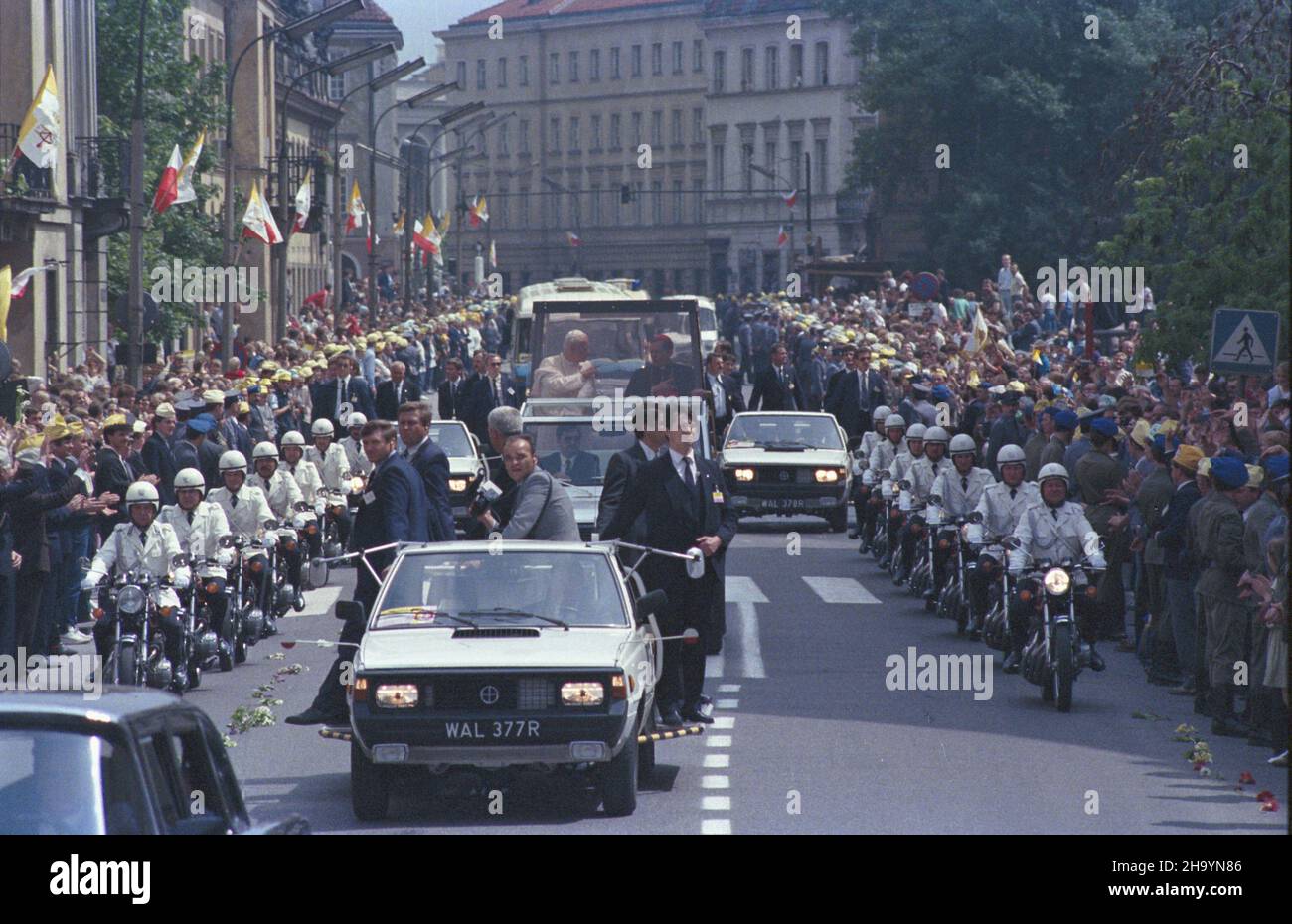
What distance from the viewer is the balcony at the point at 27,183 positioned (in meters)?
40.4

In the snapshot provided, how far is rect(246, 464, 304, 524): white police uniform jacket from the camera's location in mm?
22812

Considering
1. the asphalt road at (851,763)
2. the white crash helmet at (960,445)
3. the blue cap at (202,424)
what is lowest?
the asphalt road at (851,763)

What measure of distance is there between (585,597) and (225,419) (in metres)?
14.2

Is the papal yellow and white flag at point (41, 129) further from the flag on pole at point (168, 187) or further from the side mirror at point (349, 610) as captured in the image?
the side mirror at point (349, 610)

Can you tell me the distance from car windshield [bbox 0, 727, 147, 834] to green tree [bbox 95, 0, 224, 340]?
135 feet

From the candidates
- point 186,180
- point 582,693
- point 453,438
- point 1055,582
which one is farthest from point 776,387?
point 582,693

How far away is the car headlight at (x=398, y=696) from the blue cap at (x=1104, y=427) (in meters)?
9.40

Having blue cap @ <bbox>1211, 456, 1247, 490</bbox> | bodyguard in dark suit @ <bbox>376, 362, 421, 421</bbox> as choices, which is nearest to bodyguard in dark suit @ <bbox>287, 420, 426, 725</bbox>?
blue cap @ <bbox>1211, 456, 1247, 490</bbox>

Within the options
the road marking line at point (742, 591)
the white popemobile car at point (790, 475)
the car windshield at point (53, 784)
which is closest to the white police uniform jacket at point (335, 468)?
the road marking line at point (742, 591)

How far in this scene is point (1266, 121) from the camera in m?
23.9

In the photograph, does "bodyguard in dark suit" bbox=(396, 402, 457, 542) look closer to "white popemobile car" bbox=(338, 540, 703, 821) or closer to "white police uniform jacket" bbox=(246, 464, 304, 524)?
"white popemobile car" bbox=(338, 540, 703, 821)
